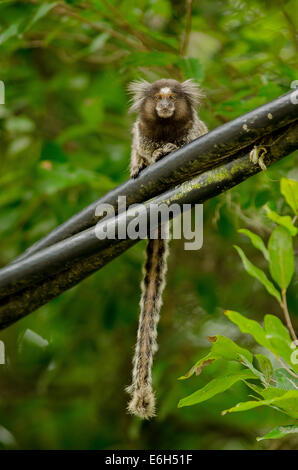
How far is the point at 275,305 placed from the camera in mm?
4199

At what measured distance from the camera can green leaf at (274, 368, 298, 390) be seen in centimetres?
176

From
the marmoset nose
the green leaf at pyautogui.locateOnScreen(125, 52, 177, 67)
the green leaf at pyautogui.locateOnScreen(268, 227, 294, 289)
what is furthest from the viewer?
the marmoset nose

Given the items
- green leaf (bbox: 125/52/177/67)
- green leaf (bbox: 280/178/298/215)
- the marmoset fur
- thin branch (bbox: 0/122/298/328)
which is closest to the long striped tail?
the marmoset fur

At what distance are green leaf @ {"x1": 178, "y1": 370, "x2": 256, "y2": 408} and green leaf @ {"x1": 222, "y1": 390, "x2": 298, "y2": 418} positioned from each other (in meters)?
0.09

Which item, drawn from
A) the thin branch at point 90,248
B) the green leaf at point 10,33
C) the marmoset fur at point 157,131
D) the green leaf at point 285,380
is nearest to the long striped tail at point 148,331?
the marmoset fur at point 157,131

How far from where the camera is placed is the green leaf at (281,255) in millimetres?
1917

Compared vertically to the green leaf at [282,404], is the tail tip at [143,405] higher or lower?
higher

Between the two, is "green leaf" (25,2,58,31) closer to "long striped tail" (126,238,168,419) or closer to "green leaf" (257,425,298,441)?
"long striped tail" (126,238,168,419)

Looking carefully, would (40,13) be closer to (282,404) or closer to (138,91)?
(138,91)

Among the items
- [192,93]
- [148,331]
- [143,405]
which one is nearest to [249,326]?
[143,405]

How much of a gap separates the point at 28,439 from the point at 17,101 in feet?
8.44

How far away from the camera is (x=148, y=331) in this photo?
259 cm

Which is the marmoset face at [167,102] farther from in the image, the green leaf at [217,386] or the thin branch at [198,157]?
the green leaf at [217,386]
